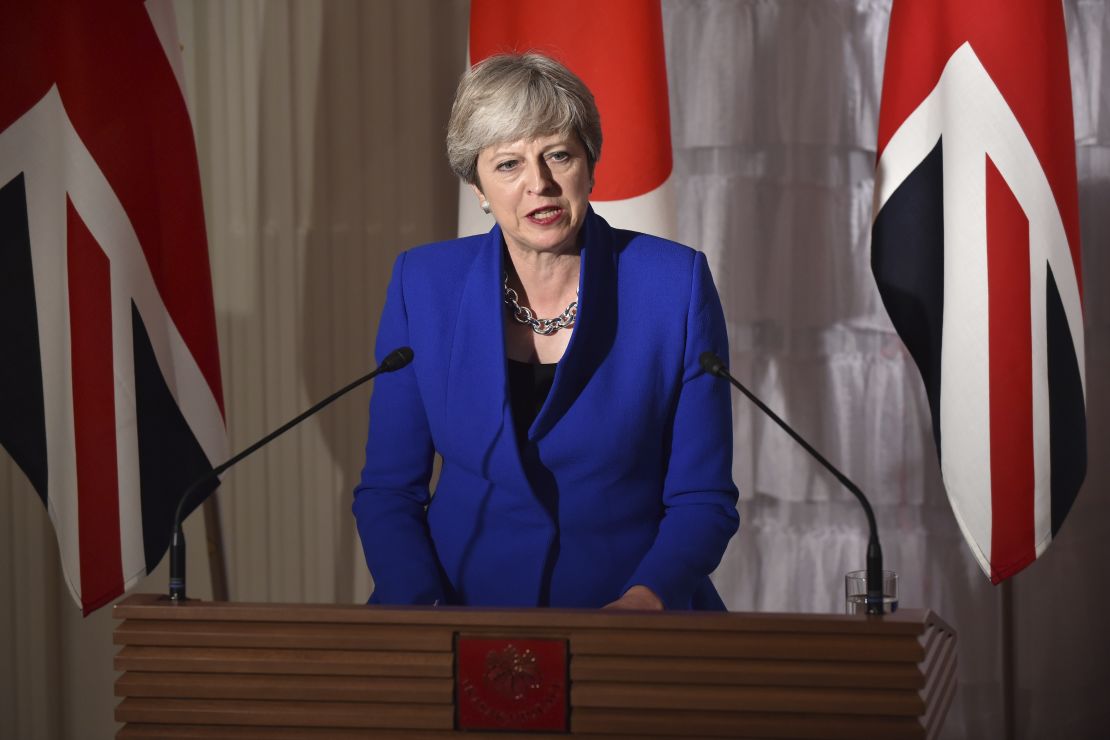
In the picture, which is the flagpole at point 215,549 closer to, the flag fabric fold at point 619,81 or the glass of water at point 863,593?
the flag fabric fold at point 619,81

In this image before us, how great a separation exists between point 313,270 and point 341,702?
2256mm

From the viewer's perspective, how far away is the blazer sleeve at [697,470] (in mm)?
1681

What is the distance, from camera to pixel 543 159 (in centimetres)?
178

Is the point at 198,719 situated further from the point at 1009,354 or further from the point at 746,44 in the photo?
the point at 746,44

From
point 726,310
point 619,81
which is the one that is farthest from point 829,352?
point 619,81

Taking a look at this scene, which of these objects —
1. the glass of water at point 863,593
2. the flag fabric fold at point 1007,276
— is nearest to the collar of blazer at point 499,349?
the glass of water at point 863,593

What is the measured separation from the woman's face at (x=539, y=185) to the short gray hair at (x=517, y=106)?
0.05 ft

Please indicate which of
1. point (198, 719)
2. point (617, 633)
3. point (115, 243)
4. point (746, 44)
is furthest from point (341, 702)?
point (746, 44)

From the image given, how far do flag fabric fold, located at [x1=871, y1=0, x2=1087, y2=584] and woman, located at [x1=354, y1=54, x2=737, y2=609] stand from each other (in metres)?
0.78

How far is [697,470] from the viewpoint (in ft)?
5.80

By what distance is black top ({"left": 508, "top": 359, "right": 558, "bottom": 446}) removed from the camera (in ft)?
5.96

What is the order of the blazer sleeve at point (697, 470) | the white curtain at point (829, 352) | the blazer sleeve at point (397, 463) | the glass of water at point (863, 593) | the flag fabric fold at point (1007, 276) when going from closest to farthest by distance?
the glass of water at point (863, 593)
the blazer sleeve at point (697, 470)
the blazer sleeve at point (397, 463)
the flag fabric fold at point (1007, 276)
the white curtain at point (829, 352)

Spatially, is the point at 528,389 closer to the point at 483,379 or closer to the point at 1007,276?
the point at 483,379

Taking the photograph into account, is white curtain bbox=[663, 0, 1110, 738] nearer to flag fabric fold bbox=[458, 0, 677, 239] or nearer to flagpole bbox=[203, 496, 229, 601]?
flag fabric fold bbox=[458, 0, 677, 239]
